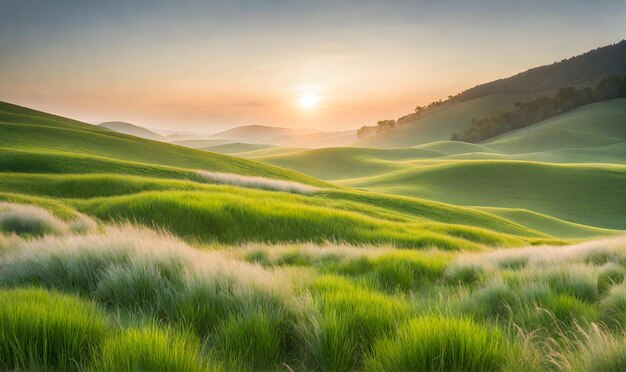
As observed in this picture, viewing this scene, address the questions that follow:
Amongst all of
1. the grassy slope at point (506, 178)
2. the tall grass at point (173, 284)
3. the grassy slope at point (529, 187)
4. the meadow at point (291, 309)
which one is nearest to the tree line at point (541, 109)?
the grassy slope at point (506, 178)

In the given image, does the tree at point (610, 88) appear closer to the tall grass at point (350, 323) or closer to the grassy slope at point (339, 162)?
the grassy slope at point (339, 162)

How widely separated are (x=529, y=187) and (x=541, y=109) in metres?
118

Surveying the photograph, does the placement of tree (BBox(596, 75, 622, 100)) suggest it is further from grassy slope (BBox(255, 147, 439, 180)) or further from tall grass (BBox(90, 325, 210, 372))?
tall grass (BBox(90, 325, 210, 372))

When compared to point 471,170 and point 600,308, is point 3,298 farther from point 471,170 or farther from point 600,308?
point 471,170

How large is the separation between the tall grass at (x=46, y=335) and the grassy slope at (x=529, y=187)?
2363 inches

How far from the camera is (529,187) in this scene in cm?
6581

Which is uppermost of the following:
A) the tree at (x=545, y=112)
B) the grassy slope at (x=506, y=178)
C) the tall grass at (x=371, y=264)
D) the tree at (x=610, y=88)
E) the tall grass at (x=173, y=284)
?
the tree at (x=610, y=88)

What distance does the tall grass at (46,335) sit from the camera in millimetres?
2301

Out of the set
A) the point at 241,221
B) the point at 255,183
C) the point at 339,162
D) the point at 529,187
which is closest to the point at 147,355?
the point at 241,221

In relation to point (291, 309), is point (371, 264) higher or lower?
lower

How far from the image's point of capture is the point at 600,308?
3650mm

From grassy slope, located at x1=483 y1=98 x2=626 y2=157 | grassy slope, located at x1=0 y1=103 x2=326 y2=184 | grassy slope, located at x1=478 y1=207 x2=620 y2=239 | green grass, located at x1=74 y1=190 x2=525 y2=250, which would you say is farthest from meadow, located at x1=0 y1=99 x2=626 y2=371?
grassy slope, located at x1=483 y1=98 x2=626 y2=157

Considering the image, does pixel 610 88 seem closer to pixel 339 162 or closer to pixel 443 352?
pixel 339 162

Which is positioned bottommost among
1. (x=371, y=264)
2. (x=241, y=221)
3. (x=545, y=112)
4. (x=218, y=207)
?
(x=241, y=221)
